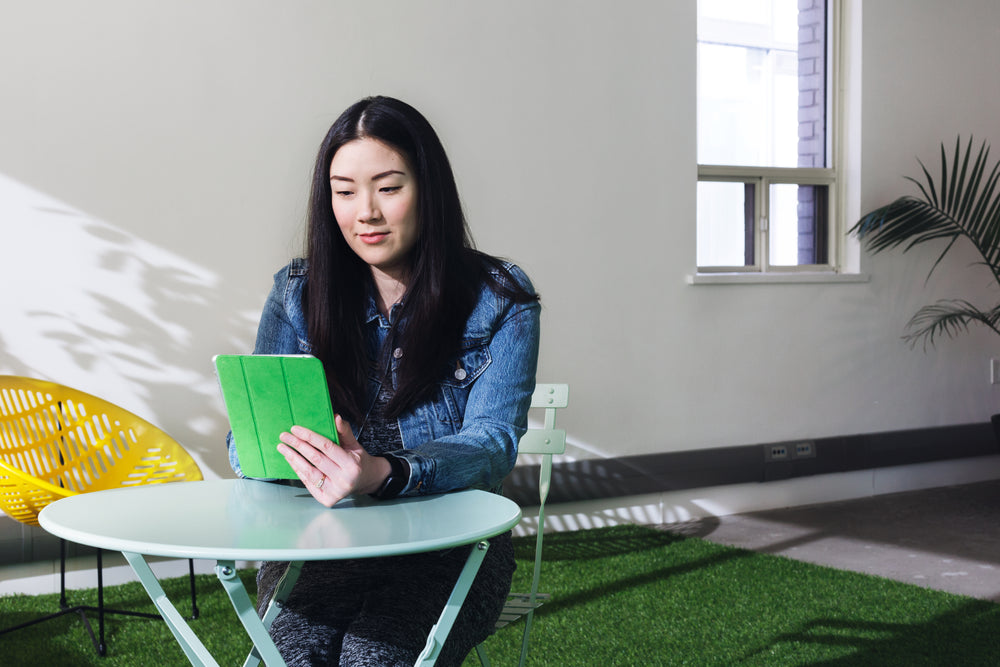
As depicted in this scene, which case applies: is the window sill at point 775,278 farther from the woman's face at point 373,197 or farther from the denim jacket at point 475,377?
the woman's face at point 373,197

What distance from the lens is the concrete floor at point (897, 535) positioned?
4.48 meters

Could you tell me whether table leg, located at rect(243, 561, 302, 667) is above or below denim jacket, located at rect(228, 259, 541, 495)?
below

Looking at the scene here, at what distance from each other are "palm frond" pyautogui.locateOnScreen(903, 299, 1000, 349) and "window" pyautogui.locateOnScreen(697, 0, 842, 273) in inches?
26.8

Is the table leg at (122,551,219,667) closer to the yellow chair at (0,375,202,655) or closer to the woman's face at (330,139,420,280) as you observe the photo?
the woman's face at (330,139,420,280)

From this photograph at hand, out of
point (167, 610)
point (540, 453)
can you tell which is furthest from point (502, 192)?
point (167, 610)

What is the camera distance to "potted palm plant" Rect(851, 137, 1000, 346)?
5.91 meters

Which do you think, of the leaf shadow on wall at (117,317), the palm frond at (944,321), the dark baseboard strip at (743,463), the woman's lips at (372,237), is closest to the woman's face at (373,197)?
the woman's lips at (372,237)

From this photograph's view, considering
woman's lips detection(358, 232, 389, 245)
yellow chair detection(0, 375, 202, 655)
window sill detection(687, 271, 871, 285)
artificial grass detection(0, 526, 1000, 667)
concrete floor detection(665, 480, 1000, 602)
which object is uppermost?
woman's lips detection(358, 232, 389, 245)

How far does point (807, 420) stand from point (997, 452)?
5.30ft

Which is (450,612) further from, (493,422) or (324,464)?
(493,422)

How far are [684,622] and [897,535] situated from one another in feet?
6.29

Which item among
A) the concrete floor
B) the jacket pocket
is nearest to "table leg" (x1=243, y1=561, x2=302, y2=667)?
the jacket pocket

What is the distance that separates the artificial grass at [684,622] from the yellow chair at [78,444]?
6.5 inches

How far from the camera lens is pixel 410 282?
2.09 m
